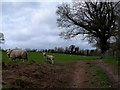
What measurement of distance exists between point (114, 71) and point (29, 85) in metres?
13.6

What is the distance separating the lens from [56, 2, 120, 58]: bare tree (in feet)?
186

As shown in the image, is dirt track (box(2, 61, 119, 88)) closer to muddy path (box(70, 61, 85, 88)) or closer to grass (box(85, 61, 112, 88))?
muddy path (box(70, 61, 85, 88))

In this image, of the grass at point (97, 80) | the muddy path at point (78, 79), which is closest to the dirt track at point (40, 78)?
the muddy path at point (78, 79)

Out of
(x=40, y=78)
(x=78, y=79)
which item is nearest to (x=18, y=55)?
(x=78, y=79)

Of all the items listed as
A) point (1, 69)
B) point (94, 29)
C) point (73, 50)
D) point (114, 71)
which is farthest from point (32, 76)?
point (73, 50)

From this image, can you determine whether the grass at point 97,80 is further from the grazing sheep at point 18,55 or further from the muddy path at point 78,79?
the grazing sheep at point 18,55

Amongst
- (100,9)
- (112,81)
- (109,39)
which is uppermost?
(100,9)

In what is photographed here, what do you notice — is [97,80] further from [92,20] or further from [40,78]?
[92,20]

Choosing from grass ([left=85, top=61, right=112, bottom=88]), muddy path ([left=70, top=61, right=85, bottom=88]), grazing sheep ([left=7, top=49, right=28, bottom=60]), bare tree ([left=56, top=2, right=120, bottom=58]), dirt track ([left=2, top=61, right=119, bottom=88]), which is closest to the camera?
dirt track ([left=2, top=61, right=119, bottom=88])

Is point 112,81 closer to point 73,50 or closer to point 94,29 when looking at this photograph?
point 94,29

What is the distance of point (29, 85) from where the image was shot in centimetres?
2106

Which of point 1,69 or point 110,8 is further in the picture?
point 110,8

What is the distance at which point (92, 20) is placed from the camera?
57.8 m

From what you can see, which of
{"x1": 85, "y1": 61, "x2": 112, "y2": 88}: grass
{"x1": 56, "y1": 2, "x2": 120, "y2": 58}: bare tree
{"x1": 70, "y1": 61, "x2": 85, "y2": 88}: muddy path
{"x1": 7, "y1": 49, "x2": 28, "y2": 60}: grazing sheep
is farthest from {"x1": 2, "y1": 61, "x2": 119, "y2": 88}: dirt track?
{"x1": 56, "y1": 2, "x2": 120, "y2": 58}: bare tree
